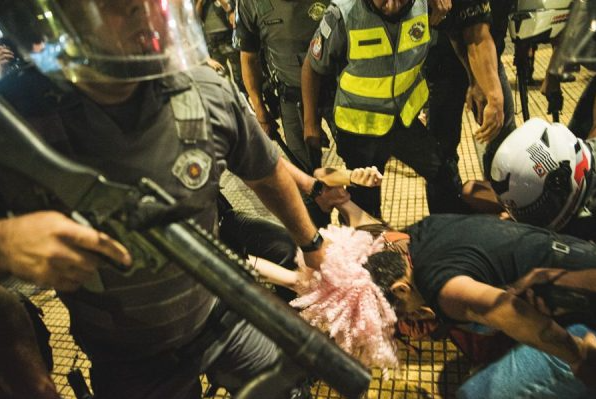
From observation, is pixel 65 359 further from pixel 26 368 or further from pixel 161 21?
pixel 161 21

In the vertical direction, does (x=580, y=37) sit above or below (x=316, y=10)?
below

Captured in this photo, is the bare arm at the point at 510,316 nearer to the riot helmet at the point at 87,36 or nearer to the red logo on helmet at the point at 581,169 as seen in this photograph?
the red logo on helmet at the point at 581,169

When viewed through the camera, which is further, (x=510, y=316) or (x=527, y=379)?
(x=527, y=379)

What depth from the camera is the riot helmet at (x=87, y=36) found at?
1.09 metres

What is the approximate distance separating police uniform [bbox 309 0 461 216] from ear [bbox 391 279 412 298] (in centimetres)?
105

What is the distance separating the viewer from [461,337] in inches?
78.3

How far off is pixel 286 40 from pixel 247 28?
388 millimetres

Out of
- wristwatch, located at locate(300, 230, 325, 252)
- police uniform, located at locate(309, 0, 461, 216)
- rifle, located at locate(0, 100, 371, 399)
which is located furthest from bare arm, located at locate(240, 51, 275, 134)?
rifle, located at locate(0, 100, 371, 399)

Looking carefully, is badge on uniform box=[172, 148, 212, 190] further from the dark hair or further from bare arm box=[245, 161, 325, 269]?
the dark hair

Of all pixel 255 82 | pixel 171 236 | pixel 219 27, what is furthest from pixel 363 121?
pixel 219 27

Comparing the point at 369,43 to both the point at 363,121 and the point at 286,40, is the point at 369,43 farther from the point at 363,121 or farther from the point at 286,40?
the point at 286,40

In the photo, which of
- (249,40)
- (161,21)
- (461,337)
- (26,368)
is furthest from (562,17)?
(26,368)

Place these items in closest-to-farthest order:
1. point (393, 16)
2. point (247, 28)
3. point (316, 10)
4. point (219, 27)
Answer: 1. point (393, 16)
2. point (316, 10)
3. point (247, 28)
4. point (219, 27)

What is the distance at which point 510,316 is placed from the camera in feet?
4.71
